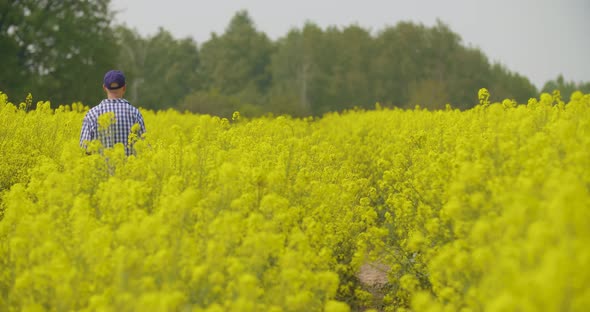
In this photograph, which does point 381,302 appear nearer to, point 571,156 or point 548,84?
point 571,156

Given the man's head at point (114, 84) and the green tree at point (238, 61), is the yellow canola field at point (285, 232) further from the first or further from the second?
the green tree at point (238, 61)

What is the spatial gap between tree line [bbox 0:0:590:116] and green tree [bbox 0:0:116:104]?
44 mm

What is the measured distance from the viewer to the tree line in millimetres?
29141

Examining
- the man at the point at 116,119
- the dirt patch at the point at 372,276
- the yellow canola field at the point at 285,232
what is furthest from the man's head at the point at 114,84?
the dirt patch at the point at 372,276

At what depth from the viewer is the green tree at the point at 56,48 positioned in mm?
27453

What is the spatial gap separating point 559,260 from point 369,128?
12061 millimetres

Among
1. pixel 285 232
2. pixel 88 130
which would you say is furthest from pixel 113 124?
pixel 285 232

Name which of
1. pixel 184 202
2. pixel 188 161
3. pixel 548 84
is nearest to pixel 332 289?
pixel 184 202

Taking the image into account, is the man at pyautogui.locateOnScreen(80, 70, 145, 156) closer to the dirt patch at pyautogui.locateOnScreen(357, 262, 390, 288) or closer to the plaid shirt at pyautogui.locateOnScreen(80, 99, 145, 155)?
the plaid shirt at pyautogui.locateOnScreen(80, 99, 145, 155)

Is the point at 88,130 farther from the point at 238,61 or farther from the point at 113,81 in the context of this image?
the point at 238,61

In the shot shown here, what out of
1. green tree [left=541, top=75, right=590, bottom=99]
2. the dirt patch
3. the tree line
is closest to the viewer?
the dirt patch

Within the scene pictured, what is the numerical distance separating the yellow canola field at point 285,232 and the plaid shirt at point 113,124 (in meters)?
0.65

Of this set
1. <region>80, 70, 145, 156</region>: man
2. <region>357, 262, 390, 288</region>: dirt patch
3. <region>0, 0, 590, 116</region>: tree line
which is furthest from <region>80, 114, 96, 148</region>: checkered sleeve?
<region>0, 0, 590, 116</region>: tree line

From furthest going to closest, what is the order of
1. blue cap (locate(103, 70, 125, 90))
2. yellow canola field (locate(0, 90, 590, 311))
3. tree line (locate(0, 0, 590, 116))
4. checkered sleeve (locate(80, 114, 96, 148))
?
tree line (locate(0, 0, 590, 116))
blue cap (locate(103, 70, 125, 90))
checkered sleeve (locate(80, 114, 96, 148))
yellow canola field (locate(0, 90, 590, 311))
